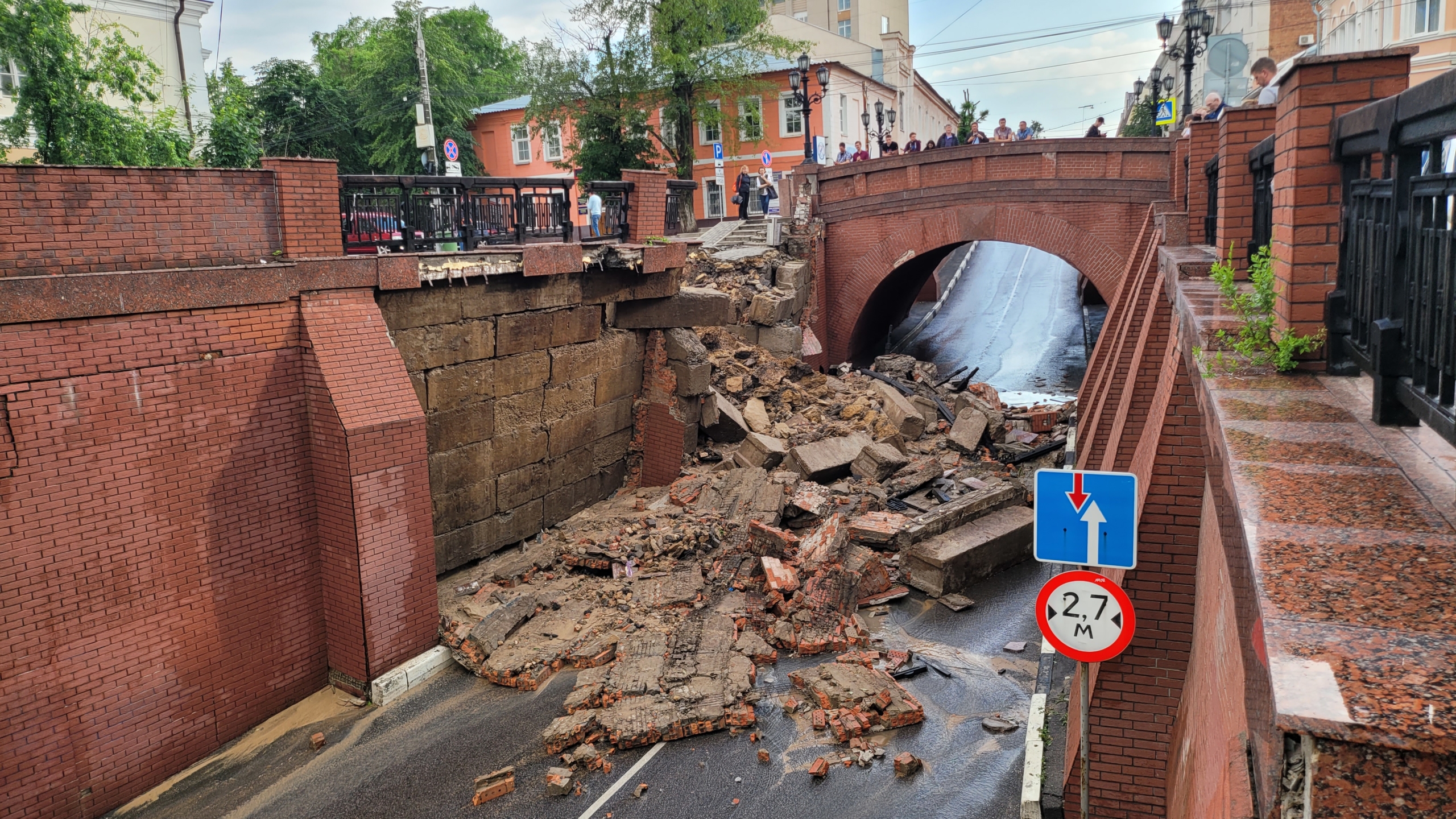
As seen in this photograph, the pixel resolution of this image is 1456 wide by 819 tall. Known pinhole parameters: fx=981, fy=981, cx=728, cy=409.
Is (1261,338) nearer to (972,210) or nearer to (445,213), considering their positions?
(445,213)

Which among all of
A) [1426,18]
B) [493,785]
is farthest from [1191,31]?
[493,785]

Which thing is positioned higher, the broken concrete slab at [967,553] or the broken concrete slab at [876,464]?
the broken concrete slab at [876,464]

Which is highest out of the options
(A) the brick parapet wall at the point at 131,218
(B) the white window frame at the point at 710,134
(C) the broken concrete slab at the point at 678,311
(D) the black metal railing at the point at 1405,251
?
(B) the white window frame at the point at 710,134

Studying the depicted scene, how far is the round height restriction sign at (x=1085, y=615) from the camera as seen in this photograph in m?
5.34

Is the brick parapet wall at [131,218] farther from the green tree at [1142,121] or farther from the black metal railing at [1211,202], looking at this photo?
the green tree at [1142,121]

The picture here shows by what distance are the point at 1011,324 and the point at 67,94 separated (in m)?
25.9

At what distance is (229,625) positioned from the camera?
914 centimetres

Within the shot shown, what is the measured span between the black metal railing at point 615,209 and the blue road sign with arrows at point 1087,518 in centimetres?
1024

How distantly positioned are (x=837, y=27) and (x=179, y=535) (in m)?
63.0

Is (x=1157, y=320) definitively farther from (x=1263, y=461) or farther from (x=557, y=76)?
(x=557, y=76)

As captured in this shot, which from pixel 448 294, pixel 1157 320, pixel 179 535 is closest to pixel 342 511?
pixel 179 535

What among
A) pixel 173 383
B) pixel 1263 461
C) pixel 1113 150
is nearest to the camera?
pixel 1263 461

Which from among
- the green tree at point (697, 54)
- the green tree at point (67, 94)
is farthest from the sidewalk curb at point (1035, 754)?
the green tree at point (697, 54)

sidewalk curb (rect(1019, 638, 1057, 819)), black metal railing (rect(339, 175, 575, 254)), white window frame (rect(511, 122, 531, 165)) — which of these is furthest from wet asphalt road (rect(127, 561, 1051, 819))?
white window frame (rect(511, 122, 531, 165))
